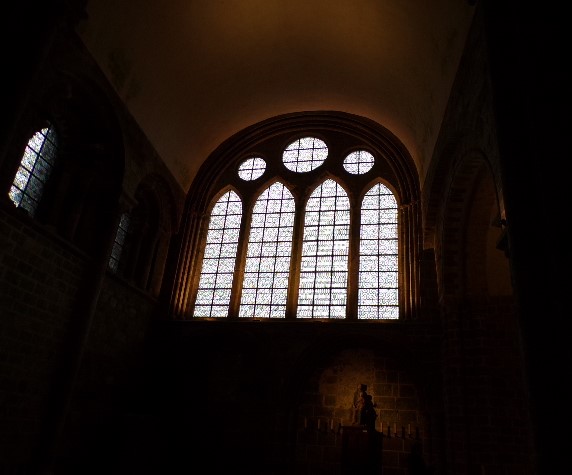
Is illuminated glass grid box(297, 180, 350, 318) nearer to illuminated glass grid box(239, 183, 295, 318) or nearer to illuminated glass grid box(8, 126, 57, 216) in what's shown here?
illuminated glass grid box(239, 183, 295, 318)

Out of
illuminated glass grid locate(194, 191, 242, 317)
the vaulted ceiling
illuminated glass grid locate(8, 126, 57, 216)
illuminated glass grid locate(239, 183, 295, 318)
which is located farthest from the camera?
illuminated glass grid locate(194, 191, 242, 317)

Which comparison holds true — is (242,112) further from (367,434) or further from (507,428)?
(507,428)

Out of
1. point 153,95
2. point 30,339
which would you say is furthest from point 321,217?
point 30,339

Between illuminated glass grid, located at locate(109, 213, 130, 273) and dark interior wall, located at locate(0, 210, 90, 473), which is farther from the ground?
illuminated glass grid, located at locate(109, 213, 130, 273)

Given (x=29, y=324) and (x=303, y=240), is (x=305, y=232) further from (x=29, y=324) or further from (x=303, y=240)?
(x=29, y=324)

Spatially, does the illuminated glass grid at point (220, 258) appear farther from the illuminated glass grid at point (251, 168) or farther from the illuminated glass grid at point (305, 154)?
the illuminated glass grid at point (305, 154)

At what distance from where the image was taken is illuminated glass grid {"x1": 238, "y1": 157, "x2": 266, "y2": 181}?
11.7 meters

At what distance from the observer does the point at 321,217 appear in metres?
10.8

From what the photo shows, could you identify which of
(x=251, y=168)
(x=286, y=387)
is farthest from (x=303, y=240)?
(x=286, y=387)

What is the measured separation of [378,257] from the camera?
10.0 meters

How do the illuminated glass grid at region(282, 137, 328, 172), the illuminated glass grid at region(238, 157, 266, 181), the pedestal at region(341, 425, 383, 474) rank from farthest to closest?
the illuminated glass grid at region(238, 157, 266, 181) → the illuminated glass grid at region(282, 137, 328, 172) → the pedestal at region(341, 425, 383, 474)

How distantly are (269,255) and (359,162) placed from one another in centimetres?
306

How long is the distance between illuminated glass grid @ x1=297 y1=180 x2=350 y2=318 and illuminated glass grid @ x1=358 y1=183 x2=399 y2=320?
364 millimetres

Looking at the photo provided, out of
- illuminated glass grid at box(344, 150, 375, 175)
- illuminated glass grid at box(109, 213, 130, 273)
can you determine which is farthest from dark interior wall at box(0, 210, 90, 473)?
illuminated glass grid at box(344, 150, 375, 175)
